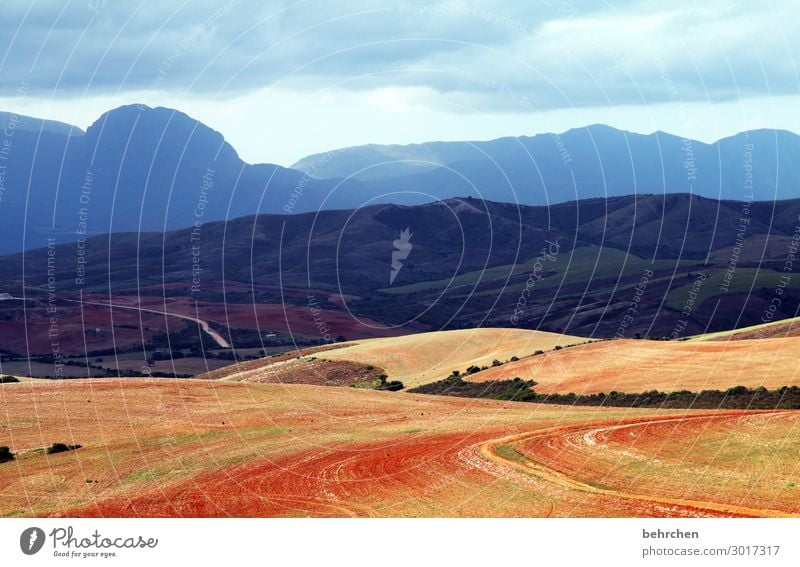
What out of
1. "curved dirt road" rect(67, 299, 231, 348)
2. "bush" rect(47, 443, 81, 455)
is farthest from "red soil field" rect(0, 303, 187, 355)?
"bush" rect(47, 443, 81, 455)

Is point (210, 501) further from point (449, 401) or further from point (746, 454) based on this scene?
point (449, 401)

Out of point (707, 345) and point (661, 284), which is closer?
point (707, 345)

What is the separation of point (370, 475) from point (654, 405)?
83.6 feet

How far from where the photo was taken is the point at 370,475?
34.9 meters

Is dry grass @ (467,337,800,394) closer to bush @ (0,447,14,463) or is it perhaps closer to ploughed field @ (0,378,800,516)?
ploughed field @ (0,378,800,516)

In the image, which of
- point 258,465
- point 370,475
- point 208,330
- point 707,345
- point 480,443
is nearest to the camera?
point 370,475

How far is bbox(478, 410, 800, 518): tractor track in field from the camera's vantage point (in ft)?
93.7

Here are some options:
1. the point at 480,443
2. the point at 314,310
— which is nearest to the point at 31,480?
the point at 480,443

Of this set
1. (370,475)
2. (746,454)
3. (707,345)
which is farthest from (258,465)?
(707,345)

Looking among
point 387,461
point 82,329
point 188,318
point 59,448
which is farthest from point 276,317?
point 387,461

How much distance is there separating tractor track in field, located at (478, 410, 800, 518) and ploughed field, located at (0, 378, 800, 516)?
8 cm

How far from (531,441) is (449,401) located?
22316mm

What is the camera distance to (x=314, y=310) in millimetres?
168000
